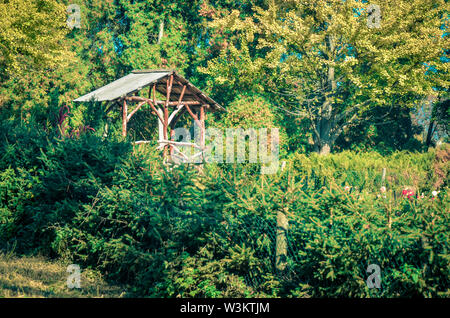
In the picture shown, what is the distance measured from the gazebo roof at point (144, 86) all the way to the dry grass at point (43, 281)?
674 cm

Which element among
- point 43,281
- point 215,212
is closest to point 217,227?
point 215,212

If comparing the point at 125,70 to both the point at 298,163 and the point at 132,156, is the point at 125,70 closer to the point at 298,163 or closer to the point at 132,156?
the point at 298,163

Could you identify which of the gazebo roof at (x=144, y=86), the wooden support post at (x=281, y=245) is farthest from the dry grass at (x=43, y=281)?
the gazebo roof at (x=144, y=86)

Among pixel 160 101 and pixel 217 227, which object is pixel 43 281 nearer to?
pixel 217 227

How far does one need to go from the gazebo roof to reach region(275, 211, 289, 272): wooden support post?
29.0 feet

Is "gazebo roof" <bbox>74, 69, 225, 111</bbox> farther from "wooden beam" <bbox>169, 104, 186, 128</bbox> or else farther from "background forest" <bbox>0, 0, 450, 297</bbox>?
"background forest" <bbox>0, 0, 450, 297</bbox>

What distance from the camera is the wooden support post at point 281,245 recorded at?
4.70 meters

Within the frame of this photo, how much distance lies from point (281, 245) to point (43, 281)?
10.6 ft

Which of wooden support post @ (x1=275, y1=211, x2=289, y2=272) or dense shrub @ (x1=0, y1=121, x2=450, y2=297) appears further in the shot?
wooden support post @ (x1=275, y1=211, x2=289, y2=272)

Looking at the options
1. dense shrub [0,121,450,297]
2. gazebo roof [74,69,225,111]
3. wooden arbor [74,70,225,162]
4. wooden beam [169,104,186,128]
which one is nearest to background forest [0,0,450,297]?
dense shrub [0,121,450,297]

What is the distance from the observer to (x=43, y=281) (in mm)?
5543

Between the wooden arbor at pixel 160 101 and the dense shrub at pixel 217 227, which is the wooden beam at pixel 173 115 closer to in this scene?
the wooden arbor at pixel 160 101

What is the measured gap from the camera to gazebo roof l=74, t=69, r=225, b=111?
45.2 feet

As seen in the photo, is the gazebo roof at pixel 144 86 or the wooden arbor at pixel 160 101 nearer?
the gazebo roof at pixel 144 86
